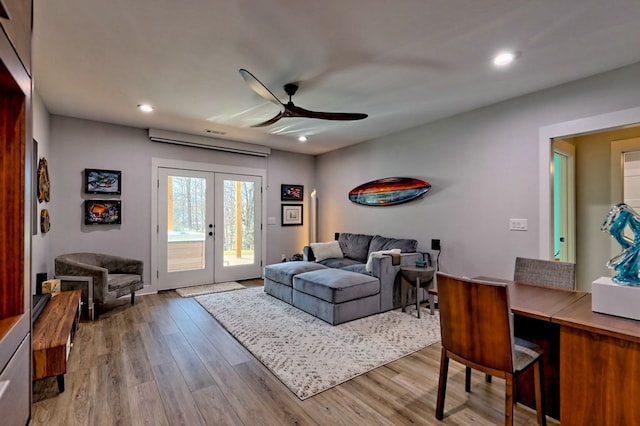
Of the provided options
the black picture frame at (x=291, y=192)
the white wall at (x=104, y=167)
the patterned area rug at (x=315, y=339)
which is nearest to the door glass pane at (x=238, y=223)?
the white wall at (x=104, y=167)

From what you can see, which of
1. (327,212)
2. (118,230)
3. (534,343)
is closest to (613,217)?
(534,343)

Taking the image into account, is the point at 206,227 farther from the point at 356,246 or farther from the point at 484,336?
the point at 484,336

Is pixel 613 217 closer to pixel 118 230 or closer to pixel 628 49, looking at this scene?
pixel 628 49

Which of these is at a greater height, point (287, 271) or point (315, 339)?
point (287, 271)

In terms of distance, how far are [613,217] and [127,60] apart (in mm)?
3683

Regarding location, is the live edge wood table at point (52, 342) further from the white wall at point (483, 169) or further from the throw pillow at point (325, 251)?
the white wall at point (483, 169)

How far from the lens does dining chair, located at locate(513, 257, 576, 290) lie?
2.28 m

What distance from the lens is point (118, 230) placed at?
4.63m

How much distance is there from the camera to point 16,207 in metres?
1.19

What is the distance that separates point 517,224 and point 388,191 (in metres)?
2.02

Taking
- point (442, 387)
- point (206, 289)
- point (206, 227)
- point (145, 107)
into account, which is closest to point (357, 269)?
point (442, 387)

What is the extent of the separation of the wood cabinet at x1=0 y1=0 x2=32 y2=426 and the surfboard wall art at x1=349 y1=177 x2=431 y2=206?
4298 mm

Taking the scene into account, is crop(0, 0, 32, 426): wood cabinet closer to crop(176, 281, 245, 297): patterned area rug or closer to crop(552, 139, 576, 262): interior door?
crop(176, 281, 245, 297): patterned area rug

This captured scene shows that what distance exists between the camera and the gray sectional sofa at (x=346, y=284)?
3.50 meters
